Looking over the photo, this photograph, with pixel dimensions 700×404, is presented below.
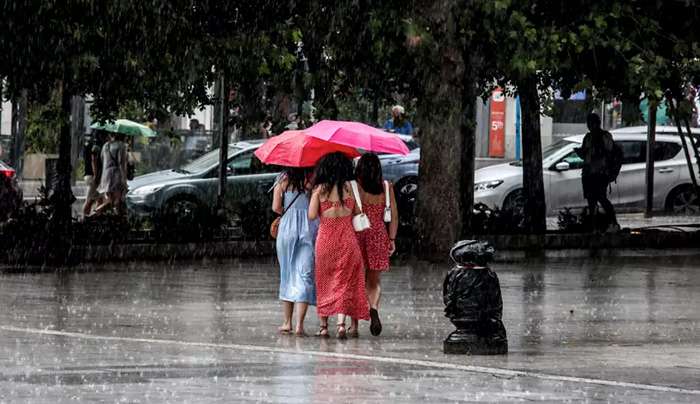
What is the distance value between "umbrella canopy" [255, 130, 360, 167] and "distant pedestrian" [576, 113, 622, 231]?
40.3ft

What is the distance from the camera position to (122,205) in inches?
1177

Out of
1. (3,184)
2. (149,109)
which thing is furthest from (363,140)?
(3,184)

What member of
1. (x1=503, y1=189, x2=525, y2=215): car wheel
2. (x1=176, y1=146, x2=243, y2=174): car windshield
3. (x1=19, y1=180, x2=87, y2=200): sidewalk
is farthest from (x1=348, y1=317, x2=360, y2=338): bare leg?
(x1=19, y1=180, x2=87, y2=200): sidewalk

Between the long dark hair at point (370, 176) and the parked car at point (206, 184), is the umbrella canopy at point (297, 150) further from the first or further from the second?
the parked car at point (206, 184)

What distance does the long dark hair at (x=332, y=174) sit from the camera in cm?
1573

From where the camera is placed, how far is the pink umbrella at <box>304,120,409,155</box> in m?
16.2

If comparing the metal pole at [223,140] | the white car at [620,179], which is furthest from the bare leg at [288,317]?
the white car at [620,179]

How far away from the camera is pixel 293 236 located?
1609cm

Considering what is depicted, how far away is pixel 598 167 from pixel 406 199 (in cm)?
364

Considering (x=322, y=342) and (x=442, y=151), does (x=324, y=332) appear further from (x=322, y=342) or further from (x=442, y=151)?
(x=442, y=151)

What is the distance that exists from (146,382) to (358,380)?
132 centimetres

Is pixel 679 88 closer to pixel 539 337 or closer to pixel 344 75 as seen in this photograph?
pixel 344 75

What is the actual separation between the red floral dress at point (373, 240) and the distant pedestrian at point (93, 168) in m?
14.8

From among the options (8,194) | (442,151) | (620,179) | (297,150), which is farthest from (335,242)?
(620,179)
